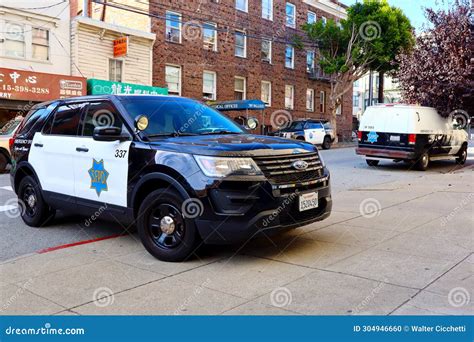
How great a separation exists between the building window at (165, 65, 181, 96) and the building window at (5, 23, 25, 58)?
7.48m

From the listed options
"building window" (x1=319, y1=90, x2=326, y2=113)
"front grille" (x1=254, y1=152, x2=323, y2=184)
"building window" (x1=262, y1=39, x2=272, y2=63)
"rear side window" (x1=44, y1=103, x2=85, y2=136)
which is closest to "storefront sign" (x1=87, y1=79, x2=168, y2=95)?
"building window" (x1=262, y1=39, x2=272, y2=63)

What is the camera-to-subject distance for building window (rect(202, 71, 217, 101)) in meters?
26.9

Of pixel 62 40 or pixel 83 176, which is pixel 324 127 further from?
pixel 83 176

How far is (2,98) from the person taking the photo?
18.2 metres

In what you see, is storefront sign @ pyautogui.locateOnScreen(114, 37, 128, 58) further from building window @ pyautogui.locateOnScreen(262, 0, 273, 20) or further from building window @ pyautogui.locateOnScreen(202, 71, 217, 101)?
building window @ pyautogui.locateOnScreen(262, 0, 273, 20)

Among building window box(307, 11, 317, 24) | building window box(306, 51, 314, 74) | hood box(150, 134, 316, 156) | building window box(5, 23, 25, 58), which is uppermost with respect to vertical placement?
building window box(307, 11, 317, 24)

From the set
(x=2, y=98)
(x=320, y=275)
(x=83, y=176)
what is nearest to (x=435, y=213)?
(x=320, y=275)

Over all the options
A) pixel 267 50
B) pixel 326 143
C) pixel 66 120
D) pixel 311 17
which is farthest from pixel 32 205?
pixel 311 17

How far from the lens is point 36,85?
62.3 ft

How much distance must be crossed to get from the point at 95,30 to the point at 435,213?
59.4ft

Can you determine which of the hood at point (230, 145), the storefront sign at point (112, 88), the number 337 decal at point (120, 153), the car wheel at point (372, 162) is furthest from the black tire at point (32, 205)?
the storefront sign at point (112, 88)

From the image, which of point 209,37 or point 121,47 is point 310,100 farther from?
point 121,47

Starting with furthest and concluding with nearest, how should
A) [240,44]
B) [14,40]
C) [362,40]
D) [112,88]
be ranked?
[240,44] → [362,40] → [112,88] → [14,40]

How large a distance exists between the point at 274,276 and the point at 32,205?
4025 mm
